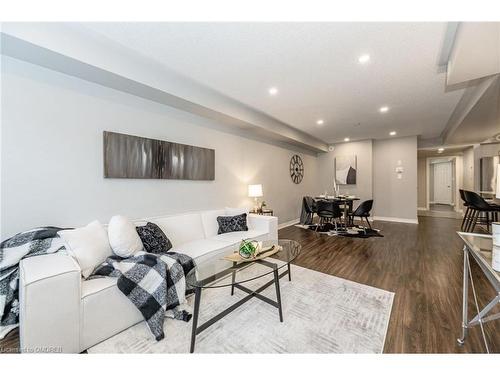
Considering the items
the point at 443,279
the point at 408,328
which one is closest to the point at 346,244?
the point at 443,279

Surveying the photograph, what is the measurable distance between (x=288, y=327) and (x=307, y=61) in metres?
2.67

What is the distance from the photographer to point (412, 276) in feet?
8.42

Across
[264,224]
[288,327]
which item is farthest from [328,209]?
[288,327]

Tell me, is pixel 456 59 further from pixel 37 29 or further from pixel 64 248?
pixel 64 248

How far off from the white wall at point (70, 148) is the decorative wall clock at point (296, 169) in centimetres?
328

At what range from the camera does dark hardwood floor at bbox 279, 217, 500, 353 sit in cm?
153

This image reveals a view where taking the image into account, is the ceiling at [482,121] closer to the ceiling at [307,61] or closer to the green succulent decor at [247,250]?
the ceiling at [307,61]

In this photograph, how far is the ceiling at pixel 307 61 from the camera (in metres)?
1.84

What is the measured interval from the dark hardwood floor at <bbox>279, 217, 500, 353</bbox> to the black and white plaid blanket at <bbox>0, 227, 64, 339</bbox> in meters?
2.77

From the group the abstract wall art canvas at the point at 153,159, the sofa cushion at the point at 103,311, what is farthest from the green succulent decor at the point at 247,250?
the abstract wall art canvas at the point at 153,159

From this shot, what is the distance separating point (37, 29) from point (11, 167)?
122cm

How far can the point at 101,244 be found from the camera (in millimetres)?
1981

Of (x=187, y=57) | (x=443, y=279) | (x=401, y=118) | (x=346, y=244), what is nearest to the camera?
(x=187, y=57)

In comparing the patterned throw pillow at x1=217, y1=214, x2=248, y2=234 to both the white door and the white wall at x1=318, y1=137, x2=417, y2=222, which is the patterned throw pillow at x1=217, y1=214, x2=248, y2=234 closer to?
the white wall at x1=318, y1=137, x2=417, y2=222
